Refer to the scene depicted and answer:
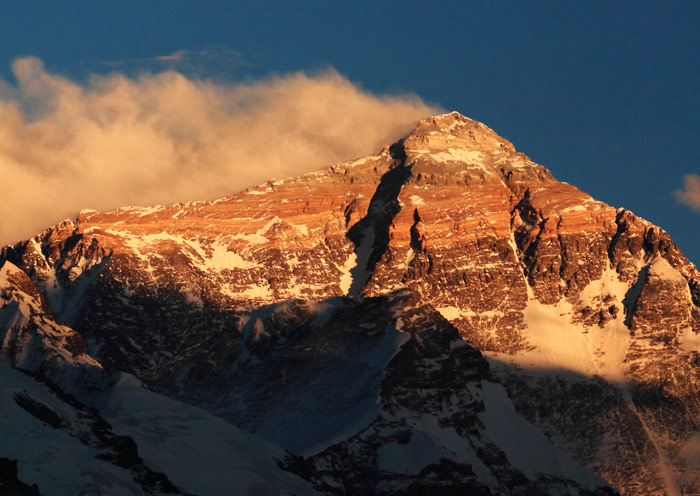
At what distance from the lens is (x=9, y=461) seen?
7662 inches

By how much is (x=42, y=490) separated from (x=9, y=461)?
422cm

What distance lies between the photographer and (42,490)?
19700 cm
